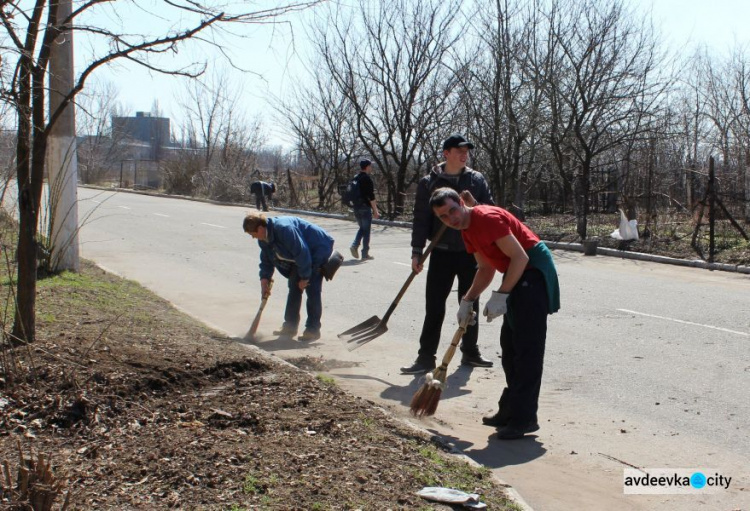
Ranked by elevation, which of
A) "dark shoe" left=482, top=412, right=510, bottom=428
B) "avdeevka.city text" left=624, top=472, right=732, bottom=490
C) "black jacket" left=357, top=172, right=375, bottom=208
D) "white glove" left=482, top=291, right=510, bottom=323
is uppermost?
"black jacket" left=357, top=172, right=375, bottom=208

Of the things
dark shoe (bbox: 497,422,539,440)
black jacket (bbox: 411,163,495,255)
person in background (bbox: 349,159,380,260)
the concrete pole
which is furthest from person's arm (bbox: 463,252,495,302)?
person in background (bbox: 349,159,380,260)

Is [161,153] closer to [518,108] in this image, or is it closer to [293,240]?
[518,108]

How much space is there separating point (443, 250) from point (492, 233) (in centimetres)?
180

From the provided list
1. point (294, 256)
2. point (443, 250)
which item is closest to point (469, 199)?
point (443, 250)

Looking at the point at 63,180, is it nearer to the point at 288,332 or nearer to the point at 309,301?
the point at 288,332

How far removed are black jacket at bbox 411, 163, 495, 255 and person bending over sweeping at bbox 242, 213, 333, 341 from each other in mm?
1219

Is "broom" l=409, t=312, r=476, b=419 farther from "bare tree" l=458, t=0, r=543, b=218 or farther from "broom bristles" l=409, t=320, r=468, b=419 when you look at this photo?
Result: "bare tree" l=458, t=0, r=543, b=218

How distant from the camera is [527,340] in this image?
16.2ft

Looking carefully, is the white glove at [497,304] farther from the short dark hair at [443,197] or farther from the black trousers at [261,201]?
the black trousers at [261,201]

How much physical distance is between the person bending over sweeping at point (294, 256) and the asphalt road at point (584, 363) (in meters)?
0.29

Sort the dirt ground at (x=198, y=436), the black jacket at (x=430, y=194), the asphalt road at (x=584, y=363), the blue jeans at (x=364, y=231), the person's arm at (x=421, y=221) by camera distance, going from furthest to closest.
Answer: the blue jeans at (x=364, y=231) < the person's arm at (x=421, y=221) < the black jacket at (x=430, y=194) < the asphalt road at (x=584, y=363) < the dirt ground at (x=198, y=436)

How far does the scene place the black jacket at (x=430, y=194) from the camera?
6.46 m

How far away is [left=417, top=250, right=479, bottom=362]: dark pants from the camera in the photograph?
654cm

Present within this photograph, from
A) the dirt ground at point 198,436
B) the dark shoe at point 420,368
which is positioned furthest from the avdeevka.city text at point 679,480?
the dark shoe at point 420,368
